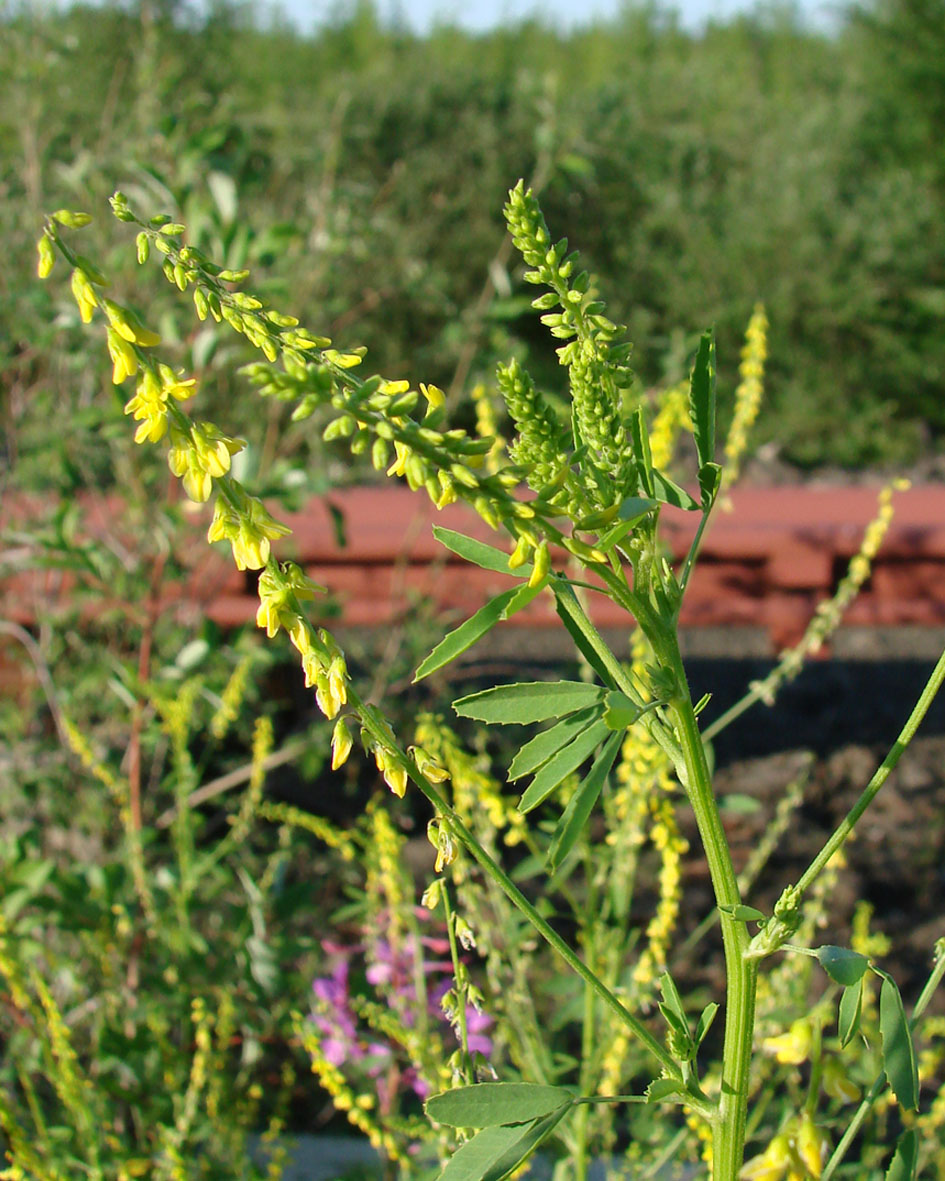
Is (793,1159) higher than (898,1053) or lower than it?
lower

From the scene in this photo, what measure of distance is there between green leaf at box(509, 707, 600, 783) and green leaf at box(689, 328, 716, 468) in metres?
0.18

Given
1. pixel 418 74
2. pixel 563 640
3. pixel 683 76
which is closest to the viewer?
pixel 563 640

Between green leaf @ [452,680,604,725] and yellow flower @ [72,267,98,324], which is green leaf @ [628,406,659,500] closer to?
green leaf @ [452,680,604,725]

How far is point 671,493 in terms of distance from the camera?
784 millimetres

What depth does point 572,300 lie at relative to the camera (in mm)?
661

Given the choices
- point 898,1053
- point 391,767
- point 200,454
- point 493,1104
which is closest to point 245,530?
point 200,454

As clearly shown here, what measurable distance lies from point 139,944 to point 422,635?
3.59ft

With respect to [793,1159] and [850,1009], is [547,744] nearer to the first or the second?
[850,1009]

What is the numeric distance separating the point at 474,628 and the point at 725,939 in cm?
26

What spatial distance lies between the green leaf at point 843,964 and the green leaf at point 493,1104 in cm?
19

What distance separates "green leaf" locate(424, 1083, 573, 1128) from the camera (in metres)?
0.71

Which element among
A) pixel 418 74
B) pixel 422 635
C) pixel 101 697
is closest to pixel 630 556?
pixel 422 635

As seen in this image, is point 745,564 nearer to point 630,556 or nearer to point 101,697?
point 101,697

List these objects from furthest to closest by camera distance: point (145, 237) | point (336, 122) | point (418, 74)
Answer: point (418, 74) → point (336, 122) → point (145, 237)
